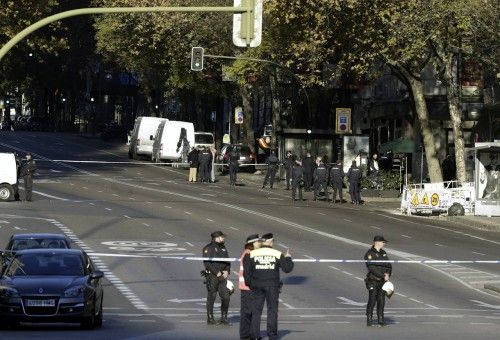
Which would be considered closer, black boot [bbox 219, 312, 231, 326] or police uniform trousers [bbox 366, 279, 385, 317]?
black boot [bbox 219, 312, 231, 326]

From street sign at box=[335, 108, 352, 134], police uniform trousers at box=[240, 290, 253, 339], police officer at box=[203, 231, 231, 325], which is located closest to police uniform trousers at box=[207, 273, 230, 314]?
police officer at box=[203, 231, 231, 325]

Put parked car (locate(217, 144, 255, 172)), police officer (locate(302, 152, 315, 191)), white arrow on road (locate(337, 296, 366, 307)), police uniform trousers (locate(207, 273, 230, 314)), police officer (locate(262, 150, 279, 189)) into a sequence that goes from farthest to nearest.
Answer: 1. parked car (locate(217, 144, 255, 172))
2. police officer (locate(262, 150, 279, 189))
3. police officer (locate(302, 152, 315, 191))
4. white arrow on road (locate(337, 296, 366, 307))
5. police uniform trousers (locate(207, 273, 230, 314))

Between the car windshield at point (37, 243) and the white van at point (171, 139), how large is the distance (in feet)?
160

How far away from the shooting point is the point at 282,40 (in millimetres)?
62406

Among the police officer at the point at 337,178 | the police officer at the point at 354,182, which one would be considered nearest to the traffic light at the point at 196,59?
the police officer at the point at 337,178

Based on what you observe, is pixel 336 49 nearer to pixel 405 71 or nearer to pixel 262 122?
pixel 405 71

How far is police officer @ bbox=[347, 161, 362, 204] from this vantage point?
56344mm

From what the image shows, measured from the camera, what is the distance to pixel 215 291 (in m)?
23.7

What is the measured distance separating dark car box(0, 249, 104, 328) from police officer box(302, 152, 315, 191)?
4040cm

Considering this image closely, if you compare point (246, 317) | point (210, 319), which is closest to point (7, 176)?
point (210, 319)

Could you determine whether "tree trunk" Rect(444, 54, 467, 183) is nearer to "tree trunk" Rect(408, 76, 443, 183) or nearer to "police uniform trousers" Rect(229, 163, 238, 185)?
"tree trunk" Rect(408, 76, 443, 183)

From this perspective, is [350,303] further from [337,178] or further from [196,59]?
[196,59]

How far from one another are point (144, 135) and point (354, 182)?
28384 millimetres

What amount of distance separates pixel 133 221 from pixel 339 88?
27305mm
